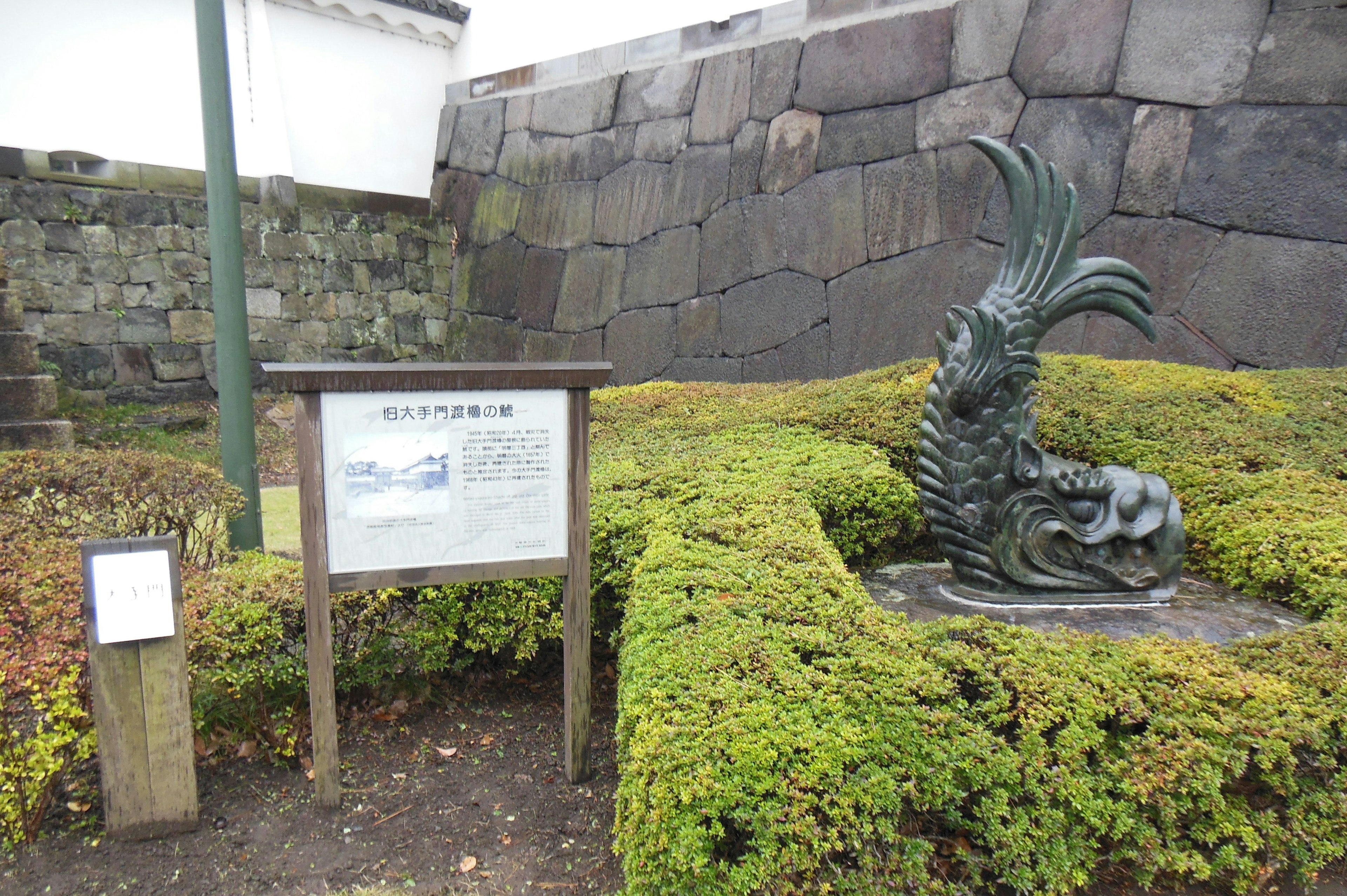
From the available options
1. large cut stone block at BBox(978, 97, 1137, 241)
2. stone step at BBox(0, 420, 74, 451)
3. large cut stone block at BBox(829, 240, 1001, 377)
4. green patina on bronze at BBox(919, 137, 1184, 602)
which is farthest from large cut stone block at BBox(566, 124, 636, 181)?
green patina on bronze at BBox(919, 137, 1184, 602)

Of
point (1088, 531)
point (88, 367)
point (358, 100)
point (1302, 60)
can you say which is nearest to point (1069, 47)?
point (1302, 60)

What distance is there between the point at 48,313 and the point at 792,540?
7.93 metres

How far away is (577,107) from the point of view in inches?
359

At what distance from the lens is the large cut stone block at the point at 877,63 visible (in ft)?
21.6

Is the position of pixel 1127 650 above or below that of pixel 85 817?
above

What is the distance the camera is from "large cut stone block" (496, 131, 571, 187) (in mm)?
9328

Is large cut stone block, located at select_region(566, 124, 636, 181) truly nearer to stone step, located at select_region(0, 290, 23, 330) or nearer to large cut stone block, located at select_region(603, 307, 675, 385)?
large cut stone block, located at select_region(603, 307, 675, 385)

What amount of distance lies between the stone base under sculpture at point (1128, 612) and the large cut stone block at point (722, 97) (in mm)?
5478

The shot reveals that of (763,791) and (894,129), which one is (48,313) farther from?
(763,791)

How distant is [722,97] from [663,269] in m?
1.66

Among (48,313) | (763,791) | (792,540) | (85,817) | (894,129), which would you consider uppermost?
(894,129)

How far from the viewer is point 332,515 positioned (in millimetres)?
2555

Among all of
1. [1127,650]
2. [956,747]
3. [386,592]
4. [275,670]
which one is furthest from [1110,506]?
[275,670]

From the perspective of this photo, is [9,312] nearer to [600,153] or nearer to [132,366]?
[132,366]
